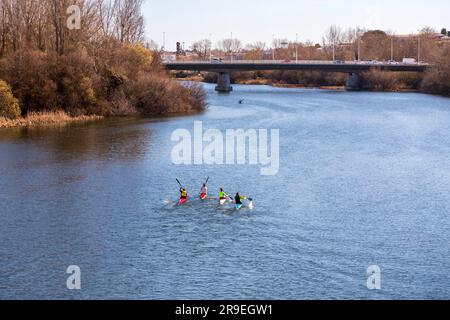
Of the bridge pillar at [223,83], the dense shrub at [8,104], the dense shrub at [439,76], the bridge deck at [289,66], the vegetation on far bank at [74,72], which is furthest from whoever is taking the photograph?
the bridge pillar at [223,83]

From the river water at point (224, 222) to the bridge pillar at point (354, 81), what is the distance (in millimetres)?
69739

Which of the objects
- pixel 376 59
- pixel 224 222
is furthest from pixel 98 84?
pixel 376 59

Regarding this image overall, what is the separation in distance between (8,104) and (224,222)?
36.9m

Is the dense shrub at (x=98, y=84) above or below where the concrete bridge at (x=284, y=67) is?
below

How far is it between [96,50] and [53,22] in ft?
18.2

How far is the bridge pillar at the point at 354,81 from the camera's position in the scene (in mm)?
120562

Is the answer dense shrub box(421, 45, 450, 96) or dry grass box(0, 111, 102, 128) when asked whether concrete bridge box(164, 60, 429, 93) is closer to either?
dense shrub box(421, 45, 450, 96)

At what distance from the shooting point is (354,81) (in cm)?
12100

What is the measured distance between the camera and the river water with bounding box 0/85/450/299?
22.5 metres

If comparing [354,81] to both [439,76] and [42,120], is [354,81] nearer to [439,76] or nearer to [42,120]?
[439,76]

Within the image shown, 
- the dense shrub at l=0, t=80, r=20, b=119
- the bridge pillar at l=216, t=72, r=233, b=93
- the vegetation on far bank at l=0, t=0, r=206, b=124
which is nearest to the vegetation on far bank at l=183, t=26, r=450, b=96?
the bridge pillar at l=216, t=72, r=233, b=93

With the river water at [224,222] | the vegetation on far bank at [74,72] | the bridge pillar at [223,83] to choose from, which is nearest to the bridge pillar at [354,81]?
the bridge pillar at [223,83]

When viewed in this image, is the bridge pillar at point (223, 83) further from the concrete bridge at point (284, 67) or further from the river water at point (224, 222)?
the river water at point (224, 222)
